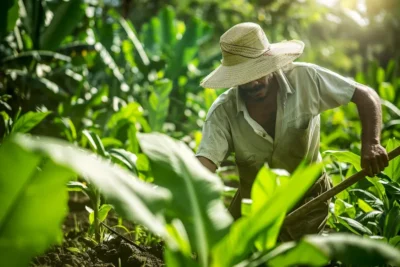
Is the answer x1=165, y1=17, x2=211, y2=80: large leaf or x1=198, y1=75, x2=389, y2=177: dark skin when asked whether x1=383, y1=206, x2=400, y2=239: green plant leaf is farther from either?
x1=165, y1=17, x2=211, y2=80: large leaf

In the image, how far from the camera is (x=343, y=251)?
1.25 m

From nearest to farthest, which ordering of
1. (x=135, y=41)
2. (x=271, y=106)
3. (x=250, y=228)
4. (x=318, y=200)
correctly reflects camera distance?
(x=250, y=228) < (x=318, y=200) < (x=271, y=106) < (x=135, y=41)

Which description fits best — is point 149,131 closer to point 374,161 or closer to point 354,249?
point 374,161

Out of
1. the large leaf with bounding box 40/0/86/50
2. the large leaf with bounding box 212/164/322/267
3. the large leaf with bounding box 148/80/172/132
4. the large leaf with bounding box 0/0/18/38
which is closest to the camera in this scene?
the large leaf with bounding box 212/164/322/267

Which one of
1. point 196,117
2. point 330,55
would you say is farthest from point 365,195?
point 330,55

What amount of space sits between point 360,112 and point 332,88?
0.17m

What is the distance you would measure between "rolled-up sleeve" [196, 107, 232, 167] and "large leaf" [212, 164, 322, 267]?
911mm

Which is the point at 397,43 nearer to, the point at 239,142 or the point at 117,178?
the point at 239,142

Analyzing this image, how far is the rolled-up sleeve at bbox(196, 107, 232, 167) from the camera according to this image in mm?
2380

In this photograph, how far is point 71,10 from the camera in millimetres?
4348

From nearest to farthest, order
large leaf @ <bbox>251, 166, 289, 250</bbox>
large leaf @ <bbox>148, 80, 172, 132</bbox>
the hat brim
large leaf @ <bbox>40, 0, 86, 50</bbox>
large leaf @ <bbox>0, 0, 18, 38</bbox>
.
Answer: large leaf @ <bbox>251, 166, 289, 250</bbox> < the hat brim < large leaf @ <bbox>0, 0, 18, 38</bbox> < large leaf @ <bbox>148, 80, 172, 132</bbox> < large leaf @ <bbox>40, 0, 86, 50</bbox>

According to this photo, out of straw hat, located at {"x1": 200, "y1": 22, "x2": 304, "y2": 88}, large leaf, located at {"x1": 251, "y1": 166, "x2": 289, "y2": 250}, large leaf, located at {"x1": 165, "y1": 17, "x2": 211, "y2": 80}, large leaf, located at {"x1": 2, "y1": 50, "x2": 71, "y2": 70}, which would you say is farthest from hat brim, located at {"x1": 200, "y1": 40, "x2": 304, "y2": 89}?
large leaf, located at {"x1": 165, "y1": 17, "x2": 211, "y2": 80}

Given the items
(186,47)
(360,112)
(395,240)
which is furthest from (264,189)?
(186,47)

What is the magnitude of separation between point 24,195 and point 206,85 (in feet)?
4.33
